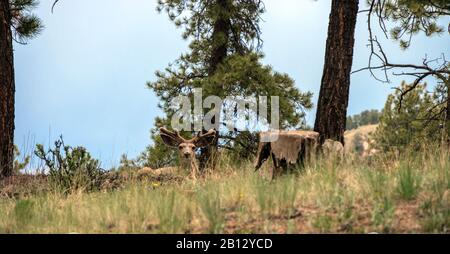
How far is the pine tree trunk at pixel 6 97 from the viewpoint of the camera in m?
13.7

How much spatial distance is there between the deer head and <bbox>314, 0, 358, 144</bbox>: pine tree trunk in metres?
2.05

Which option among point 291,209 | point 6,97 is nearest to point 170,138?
point 6,97

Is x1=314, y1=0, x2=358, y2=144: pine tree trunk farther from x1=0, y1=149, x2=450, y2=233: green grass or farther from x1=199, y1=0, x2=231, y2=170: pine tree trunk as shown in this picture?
x1=199, y1=0, x2=231, y2=170: pine tree trunk

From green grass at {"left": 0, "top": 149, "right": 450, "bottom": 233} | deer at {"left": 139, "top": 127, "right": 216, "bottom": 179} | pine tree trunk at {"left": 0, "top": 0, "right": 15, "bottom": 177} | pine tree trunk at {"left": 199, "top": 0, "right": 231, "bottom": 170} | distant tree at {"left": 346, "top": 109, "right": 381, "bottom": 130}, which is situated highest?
distant tree at {"left": 346, "top": 109, "right": 381, "bottom": 130}

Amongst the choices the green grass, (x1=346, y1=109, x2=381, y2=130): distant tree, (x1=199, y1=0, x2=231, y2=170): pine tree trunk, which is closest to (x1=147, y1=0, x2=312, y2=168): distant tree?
(x1=199, y1=0, x2=231, y2=170): pine tree trunk

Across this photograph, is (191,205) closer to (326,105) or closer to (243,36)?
(326,105)

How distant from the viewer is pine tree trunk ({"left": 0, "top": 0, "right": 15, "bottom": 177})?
538 inches

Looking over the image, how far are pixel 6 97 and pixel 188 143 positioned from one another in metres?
4.56

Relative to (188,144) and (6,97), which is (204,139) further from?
(6,97)

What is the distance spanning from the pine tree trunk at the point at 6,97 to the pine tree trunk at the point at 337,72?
6.66 meters

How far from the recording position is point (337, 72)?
11.5 metres

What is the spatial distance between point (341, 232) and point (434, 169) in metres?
2.36
